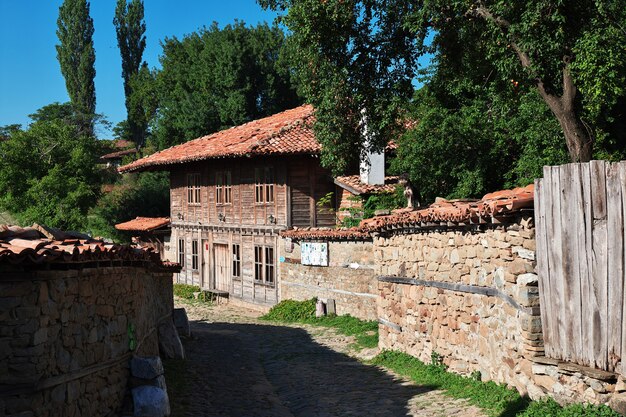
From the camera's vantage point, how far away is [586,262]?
22.6ft

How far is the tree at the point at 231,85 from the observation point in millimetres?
36469

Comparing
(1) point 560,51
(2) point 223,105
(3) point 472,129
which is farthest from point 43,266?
(2) point 223,105

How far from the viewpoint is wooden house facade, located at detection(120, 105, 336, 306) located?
73.5 feet

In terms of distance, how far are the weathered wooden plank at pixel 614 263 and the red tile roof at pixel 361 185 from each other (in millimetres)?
13336

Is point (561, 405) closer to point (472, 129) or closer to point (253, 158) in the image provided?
point (472, 129)

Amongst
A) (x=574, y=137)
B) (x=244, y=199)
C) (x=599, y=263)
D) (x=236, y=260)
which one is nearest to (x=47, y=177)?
(x=236, y=260)

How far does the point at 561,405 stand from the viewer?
7168 mm

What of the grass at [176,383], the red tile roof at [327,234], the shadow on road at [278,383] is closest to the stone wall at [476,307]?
the shadow on road at [278,383]

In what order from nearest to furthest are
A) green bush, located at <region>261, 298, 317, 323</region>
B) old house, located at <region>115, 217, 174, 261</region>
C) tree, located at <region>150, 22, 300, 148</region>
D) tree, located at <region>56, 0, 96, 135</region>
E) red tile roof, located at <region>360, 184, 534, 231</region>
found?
red tile roof, located at <region>360, 184, 534, 231</region>
green bush, located at <region>261, 298, 317, 323</region>
old house, located at <region>115, 217, 174, 261</region>
tree, located at <region>150, 22, 300, 148</region>
tree, located at <region>56, 0, 96, 135</region>

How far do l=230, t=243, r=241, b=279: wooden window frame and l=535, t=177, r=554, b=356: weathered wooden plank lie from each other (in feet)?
59.3

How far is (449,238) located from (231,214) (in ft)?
52.3

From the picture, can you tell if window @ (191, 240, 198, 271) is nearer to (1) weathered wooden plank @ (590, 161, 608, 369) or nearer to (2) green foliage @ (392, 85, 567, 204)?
(2) green foliage @ (392, 85, 567, 204)

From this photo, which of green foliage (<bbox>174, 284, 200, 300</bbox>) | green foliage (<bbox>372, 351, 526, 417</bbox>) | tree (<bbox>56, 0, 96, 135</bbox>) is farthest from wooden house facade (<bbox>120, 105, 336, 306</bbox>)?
tree (<bbox>56, 0, 96, 135</bbox>)

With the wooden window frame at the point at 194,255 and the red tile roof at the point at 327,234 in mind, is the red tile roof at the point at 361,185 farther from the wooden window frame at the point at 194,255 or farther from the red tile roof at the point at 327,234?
the wooden window frame at the point at 194,255
